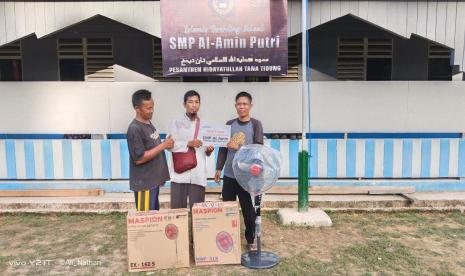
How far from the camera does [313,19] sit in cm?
575

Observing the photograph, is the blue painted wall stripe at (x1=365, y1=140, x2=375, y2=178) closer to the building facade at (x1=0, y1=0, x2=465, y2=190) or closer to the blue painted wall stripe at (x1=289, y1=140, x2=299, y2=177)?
the building facade at (x1=0, y1=0, x2=465, y2=190)

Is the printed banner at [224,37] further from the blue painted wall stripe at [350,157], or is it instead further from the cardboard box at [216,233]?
the cardboard box at [216,233]

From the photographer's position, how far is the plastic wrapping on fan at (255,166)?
376 centimetres

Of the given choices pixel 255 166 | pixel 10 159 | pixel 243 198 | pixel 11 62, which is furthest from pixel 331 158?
pixel 11 62

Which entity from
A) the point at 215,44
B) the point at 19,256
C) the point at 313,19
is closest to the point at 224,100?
the point at 215,44

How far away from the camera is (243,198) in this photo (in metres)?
4.21

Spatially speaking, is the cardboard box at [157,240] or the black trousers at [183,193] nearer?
the cardboard box at [157,240]

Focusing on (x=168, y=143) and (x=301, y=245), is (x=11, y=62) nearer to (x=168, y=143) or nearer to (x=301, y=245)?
(x=168, y=143)

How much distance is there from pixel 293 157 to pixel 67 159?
3.55m

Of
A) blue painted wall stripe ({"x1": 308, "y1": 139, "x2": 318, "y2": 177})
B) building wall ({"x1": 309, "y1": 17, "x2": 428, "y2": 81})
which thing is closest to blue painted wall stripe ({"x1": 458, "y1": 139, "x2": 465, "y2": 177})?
blue painted wall stripe ({"x1": 308, "y1": 139, "x2": 318, "y2": 177})

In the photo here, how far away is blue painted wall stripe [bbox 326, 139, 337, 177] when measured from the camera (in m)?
6.10

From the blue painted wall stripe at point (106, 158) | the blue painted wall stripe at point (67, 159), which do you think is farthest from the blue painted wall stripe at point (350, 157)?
the blue painted wall stripe at point (67, 159)

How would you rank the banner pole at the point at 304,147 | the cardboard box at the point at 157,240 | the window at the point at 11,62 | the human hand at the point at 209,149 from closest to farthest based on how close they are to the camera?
the cardboard box at the point at 157,240
the human hand at the point at 209,149
the banner pole at the point at 304,147
the window at the point at 11,62

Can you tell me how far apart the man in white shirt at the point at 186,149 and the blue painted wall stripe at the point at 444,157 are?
13.2ft
